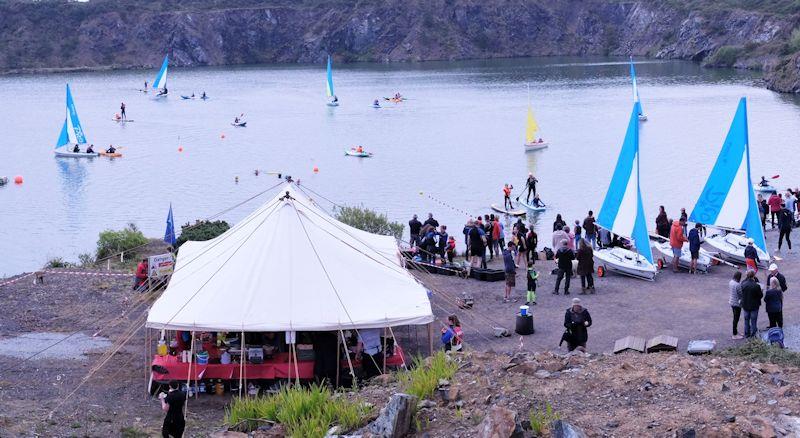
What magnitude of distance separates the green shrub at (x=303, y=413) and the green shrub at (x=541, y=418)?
2.27 metres

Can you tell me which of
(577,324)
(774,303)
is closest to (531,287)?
(577,324)

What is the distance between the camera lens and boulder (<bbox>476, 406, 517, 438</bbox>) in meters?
11.4

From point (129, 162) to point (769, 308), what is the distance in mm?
46581

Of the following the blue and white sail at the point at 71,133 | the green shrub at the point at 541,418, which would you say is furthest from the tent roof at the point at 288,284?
the blue and white sail at the point at 71,133

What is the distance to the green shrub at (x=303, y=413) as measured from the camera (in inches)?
514

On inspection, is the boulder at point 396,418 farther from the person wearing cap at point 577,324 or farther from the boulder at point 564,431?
the person wearing cap at point 577,324

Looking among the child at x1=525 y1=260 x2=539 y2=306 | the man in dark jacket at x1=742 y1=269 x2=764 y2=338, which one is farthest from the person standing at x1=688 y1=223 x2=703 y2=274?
the man in dark jacket at x1=742 y1=269 x2=764 y2=338

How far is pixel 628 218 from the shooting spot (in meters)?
25.5

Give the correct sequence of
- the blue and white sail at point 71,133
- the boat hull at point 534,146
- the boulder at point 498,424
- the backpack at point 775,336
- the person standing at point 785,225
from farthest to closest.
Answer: the blue and white sail at point 71,133 → the boat hull at point 534,146 → the person standing at point 785,225 → the backpack at point 775,336 → the boulder at point 498,424

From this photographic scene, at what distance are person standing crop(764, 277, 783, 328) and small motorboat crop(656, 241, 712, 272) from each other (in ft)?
20.1

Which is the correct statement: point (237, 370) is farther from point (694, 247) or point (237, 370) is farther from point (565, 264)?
point (694, 247)

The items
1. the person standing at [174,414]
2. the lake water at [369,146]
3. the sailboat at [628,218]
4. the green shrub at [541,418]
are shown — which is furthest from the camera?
the lake water at [369,146]

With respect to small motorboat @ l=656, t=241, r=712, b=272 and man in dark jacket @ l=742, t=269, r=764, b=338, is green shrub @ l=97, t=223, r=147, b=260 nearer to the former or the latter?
small motorboat @ l=656, t=241, r=712, b=272

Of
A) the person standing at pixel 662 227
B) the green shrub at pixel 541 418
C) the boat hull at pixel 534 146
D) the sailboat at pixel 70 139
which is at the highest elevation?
the green shrub at pixel 541 418
